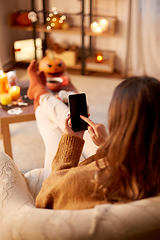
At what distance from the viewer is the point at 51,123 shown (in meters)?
1.46

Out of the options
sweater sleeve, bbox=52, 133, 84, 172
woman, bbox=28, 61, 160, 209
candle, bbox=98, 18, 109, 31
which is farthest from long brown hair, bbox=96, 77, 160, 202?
candle, bbox=98, 18, 109, 31

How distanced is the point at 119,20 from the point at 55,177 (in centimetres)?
272

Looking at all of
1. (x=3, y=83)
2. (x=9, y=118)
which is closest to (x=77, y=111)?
(x=9, y=118)

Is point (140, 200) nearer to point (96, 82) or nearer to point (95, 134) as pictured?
point (95, 134)

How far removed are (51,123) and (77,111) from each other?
1.24ft

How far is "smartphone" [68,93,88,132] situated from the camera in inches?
43.4

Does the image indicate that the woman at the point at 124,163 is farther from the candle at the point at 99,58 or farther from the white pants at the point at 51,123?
the candle at the point at 99,58

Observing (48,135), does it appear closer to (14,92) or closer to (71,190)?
(14,92)

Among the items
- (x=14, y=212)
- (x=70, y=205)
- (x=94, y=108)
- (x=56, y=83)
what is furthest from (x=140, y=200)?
(x=94, y=108)

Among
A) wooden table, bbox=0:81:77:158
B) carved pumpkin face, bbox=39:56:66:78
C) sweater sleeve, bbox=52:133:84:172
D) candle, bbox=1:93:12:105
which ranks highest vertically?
carved pumpkin face, bbox=39:56:66:78

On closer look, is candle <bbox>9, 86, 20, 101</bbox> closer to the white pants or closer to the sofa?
the white pants

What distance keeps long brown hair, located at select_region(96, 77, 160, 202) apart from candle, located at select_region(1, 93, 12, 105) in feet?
3.81

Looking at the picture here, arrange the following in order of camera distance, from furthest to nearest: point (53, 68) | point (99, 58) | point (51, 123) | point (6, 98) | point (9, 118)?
point (99, 58)
point (53, 68)
point (6, 98)
point (9, 118)
point (51, 123)

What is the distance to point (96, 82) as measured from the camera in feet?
10.3
